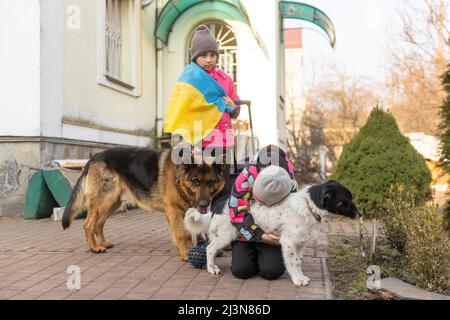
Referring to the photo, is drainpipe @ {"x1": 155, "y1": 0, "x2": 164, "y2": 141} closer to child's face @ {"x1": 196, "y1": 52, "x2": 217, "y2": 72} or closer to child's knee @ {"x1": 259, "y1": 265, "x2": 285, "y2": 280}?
child's face @ {"x1": 196, "y1": 52, "x2": 217, "y2": 72}

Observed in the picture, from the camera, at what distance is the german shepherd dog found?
17.4 feet

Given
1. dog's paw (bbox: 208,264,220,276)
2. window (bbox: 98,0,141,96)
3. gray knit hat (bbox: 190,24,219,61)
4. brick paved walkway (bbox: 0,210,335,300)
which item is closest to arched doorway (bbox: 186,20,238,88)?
window (bbox: 98,0,141,96)

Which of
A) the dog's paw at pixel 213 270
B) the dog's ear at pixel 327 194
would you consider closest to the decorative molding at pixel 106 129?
the dog's paw at pixel 213 270

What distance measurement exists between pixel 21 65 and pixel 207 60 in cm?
457

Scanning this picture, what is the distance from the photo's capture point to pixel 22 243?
6242 mm

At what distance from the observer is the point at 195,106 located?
5312 mm

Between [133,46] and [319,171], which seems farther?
[319,171]

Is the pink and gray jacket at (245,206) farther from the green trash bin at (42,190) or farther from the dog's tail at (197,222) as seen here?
the green trash bin at (42,190)

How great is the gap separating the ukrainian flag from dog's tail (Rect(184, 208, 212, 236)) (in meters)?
0.90

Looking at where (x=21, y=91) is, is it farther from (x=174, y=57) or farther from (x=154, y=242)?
(x=174, y=57)
